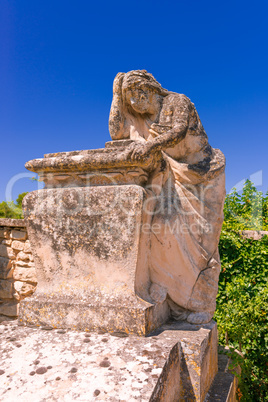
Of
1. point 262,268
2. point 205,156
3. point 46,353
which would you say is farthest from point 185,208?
point 262,268

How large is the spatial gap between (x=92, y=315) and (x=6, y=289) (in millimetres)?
2365

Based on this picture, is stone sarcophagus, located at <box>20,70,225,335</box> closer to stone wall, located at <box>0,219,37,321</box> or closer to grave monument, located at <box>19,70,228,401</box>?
grave monument, located at <box>19,70,228,401</box>

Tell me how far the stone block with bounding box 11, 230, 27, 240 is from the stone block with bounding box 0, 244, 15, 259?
0.16 meters

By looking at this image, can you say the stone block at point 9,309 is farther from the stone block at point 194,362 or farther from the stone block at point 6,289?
the stone block at point 194,362

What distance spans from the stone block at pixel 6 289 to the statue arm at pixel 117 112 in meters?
2.38

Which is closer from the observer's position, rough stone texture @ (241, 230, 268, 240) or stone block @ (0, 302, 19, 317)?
stone block @ (0, 302, 19, 317)

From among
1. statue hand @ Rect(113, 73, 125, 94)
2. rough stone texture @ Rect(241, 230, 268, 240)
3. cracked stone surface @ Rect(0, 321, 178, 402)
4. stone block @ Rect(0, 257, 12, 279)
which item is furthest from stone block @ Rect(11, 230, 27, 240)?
rough stone texture @ Rect(241, 230, 268, 240)

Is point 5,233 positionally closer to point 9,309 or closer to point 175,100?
point 9,309

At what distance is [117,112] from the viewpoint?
8.79 feet

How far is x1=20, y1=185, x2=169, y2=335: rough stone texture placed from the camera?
2.02 meters

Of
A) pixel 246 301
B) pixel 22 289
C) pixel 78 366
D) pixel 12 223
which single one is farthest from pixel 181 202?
pixel 22 289

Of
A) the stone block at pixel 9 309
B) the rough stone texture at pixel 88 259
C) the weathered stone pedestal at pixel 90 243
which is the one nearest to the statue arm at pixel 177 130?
the weathered stone pedestal at pixel 90 243

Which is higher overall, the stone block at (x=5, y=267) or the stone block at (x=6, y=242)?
the stone block at (x=6, y=242)

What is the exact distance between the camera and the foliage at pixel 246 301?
331 cm
